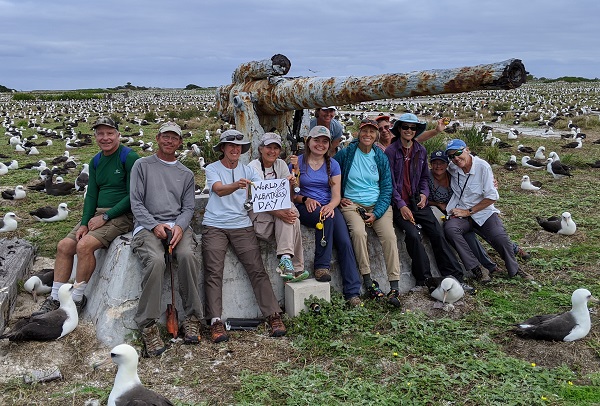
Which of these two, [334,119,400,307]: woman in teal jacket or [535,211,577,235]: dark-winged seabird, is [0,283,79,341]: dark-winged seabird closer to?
[334,119,400,307]: woman in teal jacket

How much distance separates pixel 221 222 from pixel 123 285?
1.09m

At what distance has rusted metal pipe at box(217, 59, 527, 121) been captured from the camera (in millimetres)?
4121

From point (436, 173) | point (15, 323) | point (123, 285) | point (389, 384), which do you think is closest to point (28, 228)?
point (15, 323)

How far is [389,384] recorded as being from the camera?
4449mm

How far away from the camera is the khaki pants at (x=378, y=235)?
19.9 ft

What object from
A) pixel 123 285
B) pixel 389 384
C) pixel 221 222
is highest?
pixel 221 222

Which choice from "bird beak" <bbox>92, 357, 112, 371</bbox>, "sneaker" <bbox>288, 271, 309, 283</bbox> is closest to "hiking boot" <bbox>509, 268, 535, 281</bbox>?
"sneaker" <bbox>288, 271, 309, 283</bbox>

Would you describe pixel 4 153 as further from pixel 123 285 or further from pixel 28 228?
pixel 123 285

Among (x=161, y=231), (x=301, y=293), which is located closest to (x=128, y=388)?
(x=161, y=231)

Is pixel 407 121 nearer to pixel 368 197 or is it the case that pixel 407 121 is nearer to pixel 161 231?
pixel 368 197

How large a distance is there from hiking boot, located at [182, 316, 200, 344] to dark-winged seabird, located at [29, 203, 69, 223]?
17.6ft

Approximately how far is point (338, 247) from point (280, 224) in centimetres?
71

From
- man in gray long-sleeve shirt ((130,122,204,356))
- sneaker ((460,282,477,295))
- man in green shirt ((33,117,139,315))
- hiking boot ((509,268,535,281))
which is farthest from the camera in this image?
hiking boot ((509,268,535,281))

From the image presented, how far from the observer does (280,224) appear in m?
5.75
